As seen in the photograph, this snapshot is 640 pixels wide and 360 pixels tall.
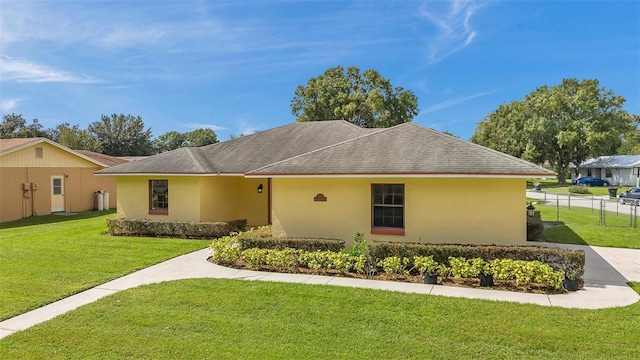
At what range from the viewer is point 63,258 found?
10.6 metres

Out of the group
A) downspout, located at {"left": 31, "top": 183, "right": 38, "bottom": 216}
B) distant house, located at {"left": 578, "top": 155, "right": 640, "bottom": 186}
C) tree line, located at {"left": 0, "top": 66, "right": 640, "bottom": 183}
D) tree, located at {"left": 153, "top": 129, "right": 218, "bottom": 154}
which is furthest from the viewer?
tree, located at {"left": 153, "top": 129, "right": 218, "bottom": 154}

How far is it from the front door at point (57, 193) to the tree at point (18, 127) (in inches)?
1764

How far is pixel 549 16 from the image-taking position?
12961mm

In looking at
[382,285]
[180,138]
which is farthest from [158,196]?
[180,138]

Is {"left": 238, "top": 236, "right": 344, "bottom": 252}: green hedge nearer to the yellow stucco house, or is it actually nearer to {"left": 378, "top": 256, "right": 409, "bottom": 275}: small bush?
the yellow stucco house

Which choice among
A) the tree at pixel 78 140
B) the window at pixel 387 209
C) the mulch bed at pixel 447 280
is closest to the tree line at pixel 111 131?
the tree at pixel 78 140

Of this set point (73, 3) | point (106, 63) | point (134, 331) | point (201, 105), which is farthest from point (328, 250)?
point (201, 105)

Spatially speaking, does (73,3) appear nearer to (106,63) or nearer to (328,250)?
(106,63)

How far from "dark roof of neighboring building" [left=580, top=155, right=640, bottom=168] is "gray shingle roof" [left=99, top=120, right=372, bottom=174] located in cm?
4942

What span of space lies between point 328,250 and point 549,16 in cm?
1122

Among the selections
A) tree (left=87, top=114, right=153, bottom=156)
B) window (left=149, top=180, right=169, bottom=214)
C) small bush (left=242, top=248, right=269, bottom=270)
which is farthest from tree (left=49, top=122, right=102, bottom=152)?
small bush (left=242, top=248, right=269, bottom=270)

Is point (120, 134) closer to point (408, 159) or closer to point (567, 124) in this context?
point (408, 159)

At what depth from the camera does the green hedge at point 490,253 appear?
26.7 feet

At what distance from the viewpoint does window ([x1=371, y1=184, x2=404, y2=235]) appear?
35.2 ft
